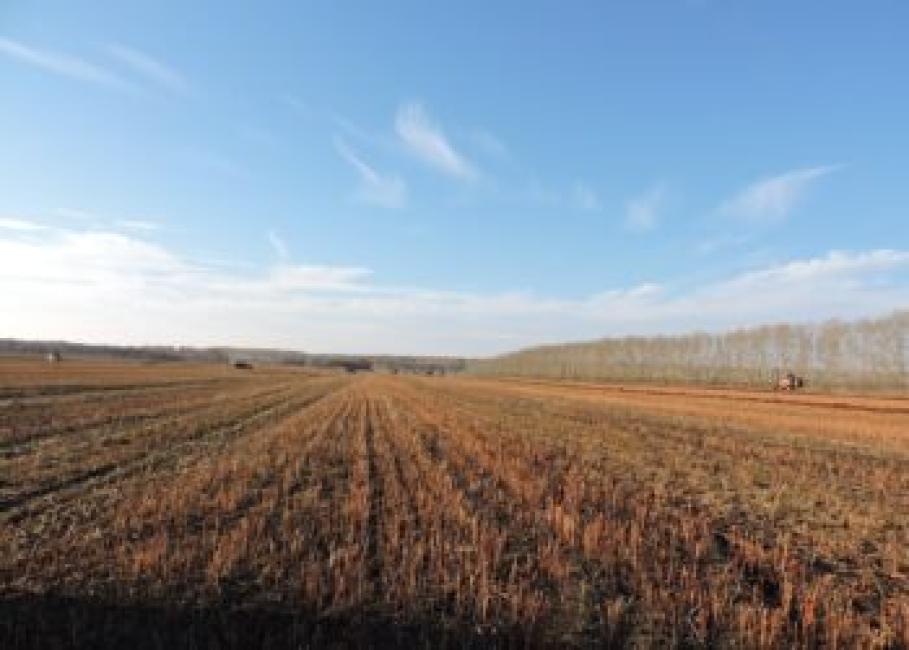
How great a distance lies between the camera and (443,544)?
954 cm

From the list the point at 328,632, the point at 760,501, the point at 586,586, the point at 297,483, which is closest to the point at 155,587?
the point at 328,632

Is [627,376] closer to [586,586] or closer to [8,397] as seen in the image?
[8,397]

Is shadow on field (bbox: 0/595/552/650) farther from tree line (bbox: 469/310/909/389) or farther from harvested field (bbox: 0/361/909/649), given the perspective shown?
tree line (bbox: 469/310/909/389)

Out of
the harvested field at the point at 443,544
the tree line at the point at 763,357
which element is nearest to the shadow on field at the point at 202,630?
the harvested field at the point at 443,544

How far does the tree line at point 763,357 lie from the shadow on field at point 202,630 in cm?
Result: 7860

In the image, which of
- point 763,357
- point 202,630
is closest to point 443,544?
point 202,630

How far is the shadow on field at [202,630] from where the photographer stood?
628cm

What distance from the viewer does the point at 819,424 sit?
30.5m

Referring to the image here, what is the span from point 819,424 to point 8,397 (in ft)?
113

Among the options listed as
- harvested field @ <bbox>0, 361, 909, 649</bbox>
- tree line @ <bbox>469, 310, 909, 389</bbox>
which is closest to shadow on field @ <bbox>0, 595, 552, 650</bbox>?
harvested field @ <bbox>0, 361, 909, 649</bbox>

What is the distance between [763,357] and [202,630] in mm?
103873

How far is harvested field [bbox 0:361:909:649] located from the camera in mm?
6848

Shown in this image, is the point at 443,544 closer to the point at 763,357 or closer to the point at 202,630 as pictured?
the point at 202,630

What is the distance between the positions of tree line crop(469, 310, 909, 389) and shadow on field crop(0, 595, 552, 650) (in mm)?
78600
